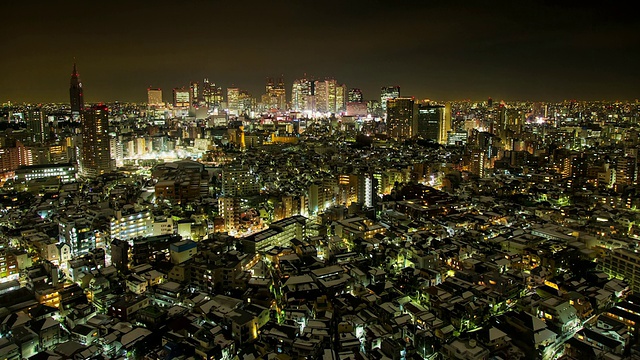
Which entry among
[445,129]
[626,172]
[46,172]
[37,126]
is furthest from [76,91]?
[626,172]

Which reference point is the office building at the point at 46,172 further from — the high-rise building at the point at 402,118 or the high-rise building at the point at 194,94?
the high-rise building at the point at 194,94

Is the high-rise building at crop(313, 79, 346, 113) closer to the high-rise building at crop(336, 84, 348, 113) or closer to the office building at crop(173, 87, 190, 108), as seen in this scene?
the high-rise building at crop(336, 84, 348, 113)

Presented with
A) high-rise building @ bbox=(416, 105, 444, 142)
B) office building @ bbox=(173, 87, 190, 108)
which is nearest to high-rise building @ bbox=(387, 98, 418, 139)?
high-rise building @ bbox=(416, 105, 444, 142)

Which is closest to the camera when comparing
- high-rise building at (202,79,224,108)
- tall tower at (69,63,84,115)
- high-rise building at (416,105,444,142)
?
tall tower at (69,63,84,115)

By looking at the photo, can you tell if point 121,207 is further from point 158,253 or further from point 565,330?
point 565,330

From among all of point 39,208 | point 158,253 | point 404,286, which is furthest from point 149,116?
point 404,286

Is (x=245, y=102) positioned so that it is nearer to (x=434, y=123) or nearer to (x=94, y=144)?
(x=434, y=123)
